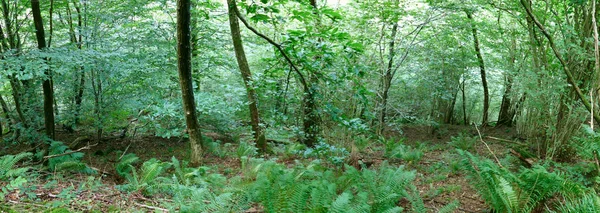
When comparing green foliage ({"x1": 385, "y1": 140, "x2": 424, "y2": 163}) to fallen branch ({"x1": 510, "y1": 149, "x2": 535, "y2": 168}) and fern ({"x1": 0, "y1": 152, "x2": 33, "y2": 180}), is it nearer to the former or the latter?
fallen branch ({"x1": 510, "y1": 149, "x2": 535, "y2": 168})

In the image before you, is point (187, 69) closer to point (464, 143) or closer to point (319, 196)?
point (319, 196)

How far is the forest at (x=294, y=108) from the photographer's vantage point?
3.50 meters

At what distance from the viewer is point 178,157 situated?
25.3ft

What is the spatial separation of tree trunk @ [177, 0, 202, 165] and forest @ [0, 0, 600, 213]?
0.07 ft

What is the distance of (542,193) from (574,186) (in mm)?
259

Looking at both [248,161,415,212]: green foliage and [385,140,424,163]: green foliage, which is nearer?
[248,161,415,212]: green foliage

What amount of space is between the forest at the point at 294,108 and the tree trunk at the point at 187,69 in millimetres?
23

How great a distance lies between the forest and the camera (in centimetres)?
Result: 350

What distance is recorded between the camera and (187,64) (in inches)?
186

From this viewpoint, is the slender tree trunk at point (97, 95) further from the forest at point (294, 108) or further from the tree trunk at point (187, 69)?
the tree trunk at point (187, 69)

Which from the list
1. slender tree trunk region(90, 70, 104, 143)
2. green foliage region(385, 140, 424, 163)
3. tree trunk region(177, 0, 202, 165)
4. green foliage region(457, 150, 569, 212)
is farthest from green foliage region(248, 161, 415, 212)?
slender tree trunk region(90, 70, 104, 143)

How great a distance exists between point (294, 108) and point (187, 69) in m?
1.64

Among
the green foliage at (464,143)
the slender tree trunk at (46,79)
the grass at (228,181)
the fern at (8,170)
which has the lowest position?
the green foliage at (464,143)

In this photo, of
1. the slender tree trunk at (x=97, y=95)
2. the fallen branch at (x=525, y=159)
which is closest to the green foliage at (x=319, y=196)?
the fallen branch at (x=525, y=159)
